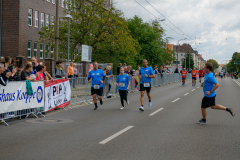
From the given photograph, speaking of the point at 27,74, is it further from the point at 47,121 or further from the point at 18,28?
the point at 18,28

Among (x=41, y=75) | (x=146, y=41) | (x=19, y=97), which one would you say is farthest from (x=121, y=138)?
(x=146, y=41)

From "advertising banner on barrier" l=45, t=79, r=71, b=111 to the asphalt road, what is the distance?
1112 millimetres

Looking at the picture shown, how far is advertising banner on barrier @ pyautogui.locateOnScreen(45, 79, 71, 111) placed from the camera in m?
12.4

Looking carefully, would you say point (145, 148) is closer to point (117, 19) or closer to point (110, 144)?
point (110, 144)

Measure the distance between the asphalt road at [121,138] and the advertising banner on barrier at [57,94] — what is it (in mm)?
1112

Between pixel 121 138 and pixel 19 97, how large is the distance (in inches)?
171

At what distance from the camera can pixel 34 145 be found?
694 cm

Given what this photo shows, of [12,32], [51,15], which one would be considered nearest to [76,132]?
[12,32]

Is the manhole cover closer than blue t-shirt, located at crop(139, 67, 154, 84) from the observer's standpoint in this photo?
Yes

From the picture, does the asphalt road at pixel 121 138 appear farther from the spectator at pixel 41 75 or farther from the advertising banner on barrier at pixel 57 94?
the spectator at pixel 41 75

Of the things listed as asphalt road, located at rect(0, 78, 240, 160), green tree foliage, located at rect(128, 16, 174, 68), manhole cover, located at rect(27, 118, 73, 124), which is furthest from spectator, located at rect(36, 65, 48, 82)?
green tree foliage, located at rect(128, 16, 174, 68)

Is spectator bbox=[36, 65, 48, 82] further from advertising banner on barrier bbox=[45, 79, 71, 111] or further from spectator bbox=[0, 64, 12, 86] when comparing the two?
spectator bbox=[0, 64, 12, 86]

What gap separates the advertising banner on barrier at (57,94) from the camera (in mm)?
12359

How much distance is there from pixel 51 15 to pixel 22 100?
38.1 m
